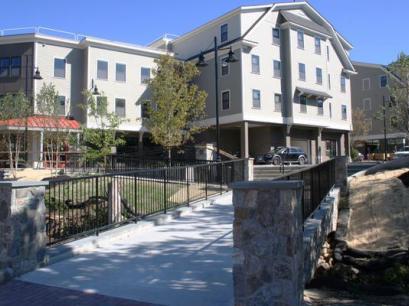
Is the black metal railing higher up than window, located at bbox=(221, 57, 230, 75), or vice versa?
window, located at bbox=(221, 57, 230, 75)

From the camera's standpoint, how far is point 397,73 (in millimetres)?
39875

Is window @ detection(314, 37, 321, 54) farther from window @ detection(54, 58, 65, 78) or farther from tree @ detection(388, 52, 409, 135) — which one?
window @ detection(54, 58, 65, 78)

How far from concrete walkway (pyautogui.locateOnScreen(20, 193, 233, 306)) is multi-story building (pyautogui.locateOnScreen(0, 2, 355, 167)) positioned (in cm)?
2467

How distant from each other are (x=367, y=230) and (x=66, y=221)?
6.87m

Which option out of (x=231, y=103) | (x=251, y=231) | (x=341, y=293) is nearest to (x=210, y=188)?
(x=341, y=293)

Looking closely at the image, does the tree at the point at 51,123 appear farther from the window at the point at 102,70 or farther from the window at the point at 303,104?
the window at the point at 303,104

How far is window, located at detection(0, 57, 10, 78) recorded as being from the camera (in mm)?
34906

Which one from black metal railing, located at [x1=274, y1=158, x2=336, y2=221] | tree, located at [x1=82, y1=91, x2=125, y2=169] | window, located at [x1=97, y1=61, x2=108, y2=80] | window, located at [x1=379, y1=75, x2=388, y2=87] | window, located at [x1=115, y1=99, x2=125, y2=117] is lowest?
black metal railing, located at [x1=274, y1=158, x2=336, y2=221]

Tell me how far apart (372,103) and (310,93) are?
2458 cm

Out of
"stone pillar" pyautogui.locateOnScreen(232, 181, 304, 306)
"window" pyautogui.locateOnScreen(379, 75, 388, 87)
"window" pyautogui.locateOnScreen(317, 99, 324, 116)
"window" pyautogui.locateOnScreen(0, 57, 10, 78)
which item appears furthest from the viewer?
"window" pyautogui.locateOnScreen(379, 75, 388, 87)

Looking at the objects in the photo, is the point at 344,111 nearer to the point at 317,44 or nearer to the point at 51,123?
the point at 317,44

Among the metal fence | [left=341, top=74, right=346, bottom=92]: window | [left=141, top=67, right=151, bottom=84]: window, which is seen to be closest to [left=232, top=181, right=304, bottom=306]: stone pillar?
the metal fence

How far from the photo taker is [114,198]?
A: 1166 cm

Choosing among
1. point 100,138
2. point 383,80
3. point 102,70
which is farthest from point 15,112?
point 383,80
